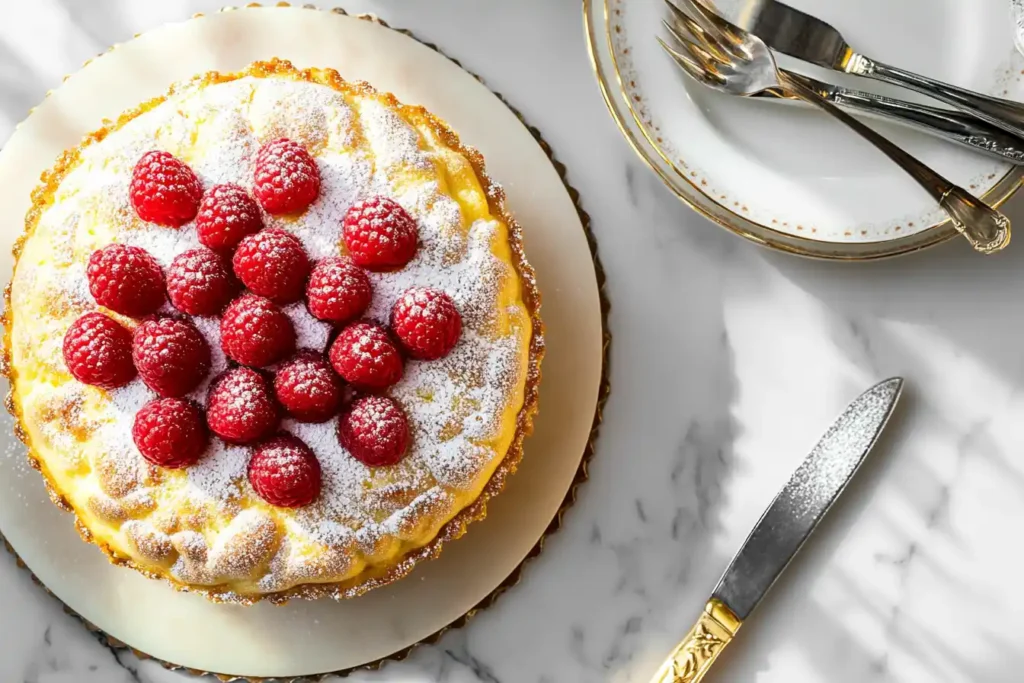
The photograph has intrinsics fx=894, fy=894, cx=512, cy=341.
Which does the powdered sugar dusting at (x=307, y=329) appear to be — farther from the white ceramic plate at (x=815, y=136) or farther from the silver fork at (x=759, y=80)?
the silver fork at (x=759, y=80)

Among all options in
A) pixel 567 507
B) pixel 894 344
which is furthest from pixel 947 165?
pixel 567 507

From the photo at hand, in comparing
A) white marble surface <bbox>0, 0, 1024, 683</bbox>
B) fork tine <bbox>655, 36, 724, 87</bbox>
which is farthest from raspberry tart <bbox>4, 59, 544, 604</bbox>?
fork tine <bbox>655, 36, 724, 87</bbox>

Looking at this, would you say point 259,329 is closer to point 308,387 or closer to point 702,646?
point 308,387

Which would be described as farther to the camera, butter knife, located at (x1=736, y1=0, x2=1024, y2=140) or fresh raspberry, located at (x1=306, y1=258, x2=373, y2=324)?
butter knife, located at (x1=736, y1=0, x2=1024, y2=140)

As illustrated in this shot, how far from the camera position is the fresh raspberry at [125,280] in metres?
1.34

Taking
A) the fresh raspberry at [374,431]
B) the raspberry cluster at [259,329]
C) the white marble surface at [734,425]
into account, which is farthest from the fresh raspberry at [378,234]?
the white marble surface at [734,425]

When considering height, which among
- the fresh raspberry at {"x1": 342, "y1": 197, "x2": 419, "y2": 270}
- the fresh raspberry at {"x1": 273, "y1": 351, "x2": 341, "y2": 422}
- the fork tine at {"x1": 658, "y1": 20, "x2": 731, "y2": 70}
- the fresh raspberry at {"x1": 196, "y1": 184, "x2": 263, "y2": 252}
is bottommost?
the fresh raspberry at {"x1": 273, "y1": 351, "x2": 341, "y2": 422}

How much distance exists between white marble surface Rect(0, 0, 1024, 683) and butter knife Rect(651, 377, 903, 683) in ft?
0.16

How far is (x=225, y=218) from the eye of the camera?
4.49 ft

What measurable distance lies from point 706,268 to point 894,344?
0.42m

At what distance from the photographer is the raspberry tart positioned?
135cm

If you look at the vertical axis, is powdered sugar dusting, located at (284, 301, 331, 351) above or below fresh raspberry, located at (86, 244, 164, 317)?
above

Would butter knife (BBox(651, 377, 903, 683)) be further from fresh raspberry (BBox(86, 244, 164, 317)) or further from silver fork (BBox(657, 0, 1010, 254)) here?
fresh raspberry (BBox(86, 244, 164, 317))

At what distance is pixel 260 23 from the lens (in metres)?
1.72
